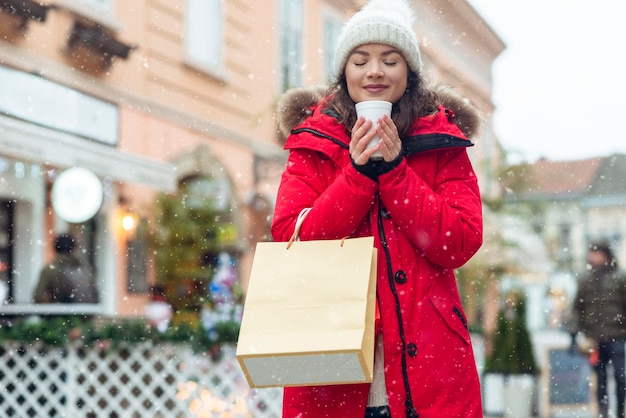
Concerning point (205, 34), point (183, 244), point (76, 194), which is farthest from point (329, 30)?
point (76, 194)

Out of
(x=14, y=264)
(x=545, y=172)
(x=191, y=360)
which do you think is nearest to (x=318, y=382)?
(x=191, y=360)

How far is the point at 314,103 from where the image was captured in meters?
2.39

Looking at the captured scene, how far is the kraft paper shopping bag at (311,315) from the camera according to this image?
1.91 meters

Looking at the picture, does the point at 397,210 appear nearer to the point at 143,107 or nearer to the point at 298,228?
the point at 298,228

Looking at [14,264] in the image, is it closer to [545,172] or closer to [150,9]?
[150,9]

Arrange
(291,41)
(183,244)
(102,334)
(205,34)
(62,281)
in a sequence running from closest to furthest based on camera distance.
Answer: (102,334), (62,281), (183,244), (205,34), (291,41)

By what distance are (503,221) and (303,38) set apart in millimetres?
4048

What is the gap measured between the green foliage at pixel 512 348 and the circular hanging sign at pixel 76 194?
14.3 ft

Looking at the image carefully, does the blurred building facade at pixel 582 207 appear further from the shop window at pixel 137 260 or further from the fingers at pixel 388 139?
the fingers at pixel 388 139

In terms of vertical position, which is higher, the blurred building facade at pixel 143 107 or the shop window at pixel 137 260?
the blurred building facade at pixel 143 107

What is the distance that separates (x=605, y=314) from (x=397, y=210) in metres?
6.60

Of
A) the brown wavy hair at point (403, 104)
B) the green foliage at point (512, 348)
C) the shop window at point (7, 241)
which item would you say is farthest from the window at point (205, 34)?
the brown wavy hair at point (403, 104)

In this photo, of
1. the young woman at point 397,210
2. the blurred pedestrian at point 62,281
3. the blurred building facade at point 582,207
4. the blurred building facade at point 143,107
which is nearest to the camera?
the young woman at point 397,210

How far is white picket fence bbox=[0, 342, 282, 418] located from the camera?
668 centimetres
